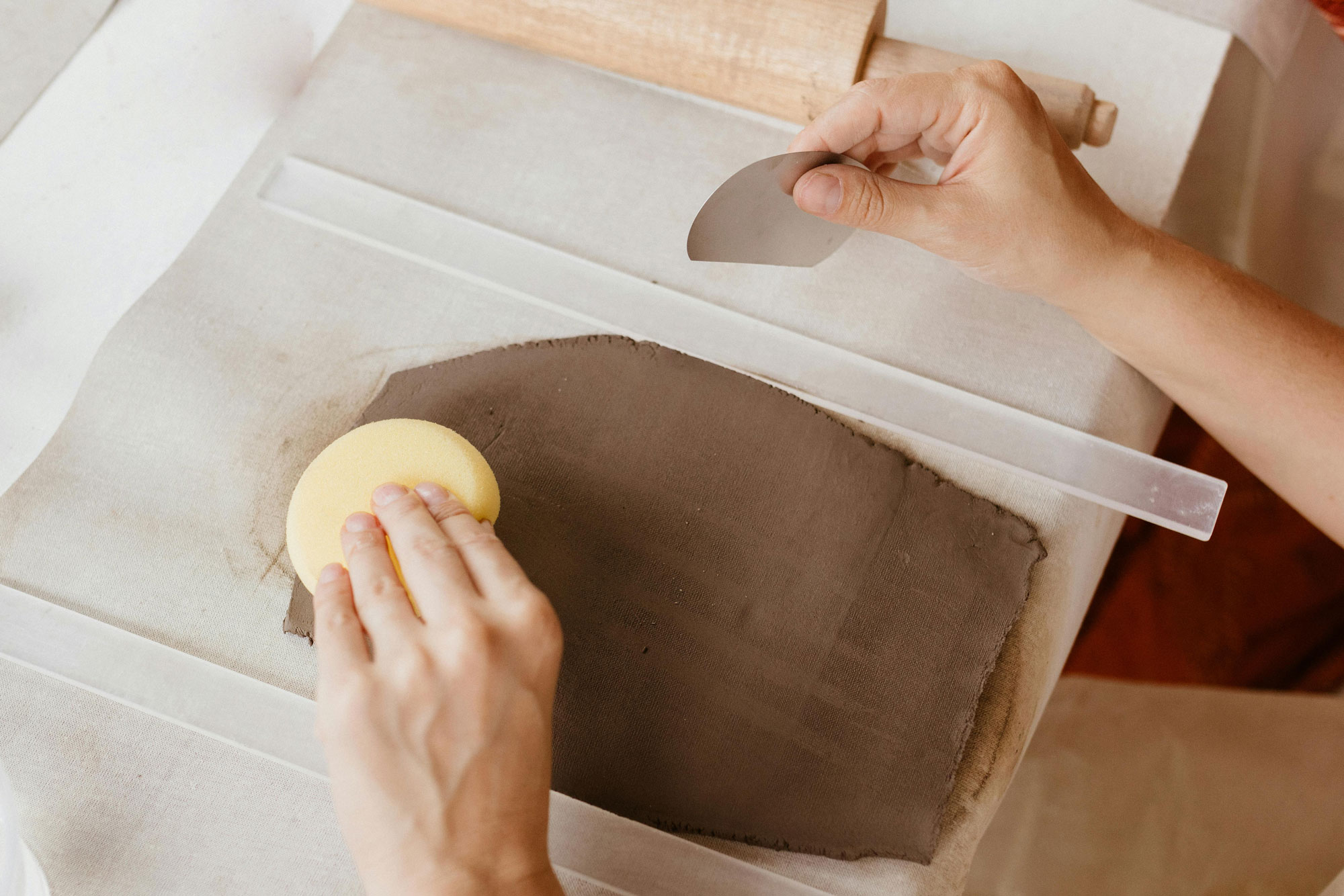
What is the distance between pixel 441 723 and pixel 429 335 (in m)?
0.54

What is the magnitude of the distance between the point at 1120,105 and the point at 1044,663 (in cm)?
79

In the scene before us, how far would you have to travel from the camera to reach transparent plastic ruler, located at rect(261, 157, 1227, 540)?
1.00 m

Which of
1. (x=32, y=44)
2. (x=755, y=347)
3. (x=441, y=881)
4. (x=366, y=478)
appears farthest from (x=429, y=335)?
(x=32, y=44)

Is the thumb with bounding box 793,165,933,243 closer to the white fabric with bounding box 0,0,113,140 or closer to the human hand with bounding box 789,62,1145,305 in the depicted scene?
the human hand with bounding box 789,62,1145,305

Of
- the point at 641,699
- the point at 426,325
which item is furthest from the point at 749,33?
the point at 641,699

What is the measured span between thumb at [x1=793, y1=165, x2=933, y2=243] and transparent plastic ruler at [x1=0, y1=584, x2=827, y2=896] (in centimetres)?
67

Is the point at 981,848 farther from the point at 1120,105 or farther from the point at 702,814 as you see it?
the point at 1120,105

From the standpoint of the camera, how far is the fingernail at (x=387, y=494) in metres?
0.82

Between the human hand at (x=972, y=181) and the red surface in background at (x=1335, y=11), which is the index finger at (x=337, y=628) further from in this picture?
the red surface in background at (x=1335, y=11)

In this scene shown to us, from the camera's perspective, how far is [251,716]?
94 centimetres

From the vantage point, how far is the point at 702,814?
90 cm

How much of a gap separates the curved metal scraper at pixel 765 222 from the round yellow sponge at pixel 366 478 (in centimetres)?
33

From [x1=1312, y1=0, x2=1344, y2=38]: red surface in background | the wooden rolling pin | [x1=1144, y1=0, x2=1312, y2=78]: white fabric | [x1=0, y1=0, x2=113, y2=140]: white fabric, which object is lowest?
[x1=0, y1=0, x2=113, y2=140]: white fabric

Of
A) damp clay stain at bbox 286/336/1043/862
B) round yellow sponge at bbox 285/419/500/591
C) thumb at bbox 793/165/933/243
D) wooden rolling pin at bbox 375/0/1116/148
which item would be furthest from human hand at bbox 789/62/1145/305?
round yellow sponge at bbox 285/419/500/591
